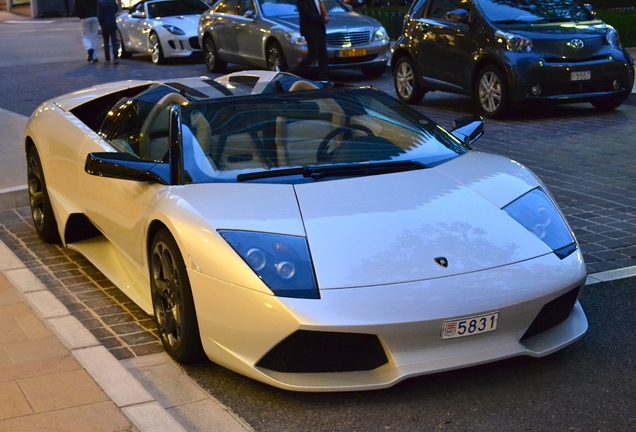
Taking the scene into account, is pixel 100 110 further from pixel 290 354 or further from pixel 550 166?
pixel 550 166

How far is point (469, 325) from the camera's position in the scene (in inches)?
167

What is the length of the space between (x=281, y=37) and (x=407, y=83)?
3696mm

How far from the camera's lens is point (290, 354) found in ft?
14.0

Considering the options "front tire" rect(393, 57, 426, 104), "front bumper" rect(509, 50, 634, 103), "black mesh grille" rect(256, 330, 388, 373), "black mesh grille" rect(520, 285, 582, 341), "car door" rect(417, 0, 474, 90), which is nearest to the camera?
"black mesh grille" rect(256, 330, 388, 373)

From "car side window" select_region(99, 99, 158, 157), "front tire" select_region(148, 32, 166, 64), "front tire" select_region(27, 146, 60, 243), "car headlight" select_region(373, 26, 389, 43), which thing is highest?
"car side window" select_region(99, 99, 158, 157)

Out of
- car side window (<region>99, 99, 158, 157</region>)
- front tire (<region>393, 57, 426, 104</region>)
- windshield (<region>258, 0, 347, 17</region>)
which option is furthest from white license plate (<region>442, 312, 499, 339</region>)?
windshield (<region>258, 0, 347, 17</region>)

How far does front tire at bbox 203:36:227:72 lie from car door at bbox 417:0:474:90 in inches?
266

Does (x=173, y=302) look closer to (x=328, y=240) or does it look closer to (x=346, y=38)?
(x=328, y=240)

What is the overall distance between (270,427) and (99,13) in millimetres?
19829

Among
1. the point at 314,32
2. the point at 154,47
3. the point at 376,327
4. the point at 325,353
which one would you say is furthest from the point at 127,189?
the point at 154,47

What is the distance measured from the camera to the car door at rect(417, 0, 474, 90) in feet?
43.9

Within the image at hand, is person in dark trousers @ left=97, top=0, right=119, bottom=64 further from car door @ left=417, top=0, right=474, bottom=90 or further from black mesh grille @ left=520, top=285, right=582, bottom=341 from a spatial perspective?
black mesh grille @ left=520, top=285, right=582, bottom=341

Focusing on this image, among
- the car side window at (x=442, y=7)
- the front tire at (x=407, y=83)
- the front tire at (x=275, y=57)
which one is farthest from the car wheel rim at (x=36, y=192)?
the front tire at (x=275, y=57)

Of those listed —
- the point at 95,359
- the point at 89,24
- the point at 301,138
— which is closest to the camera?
the point at 95,359
